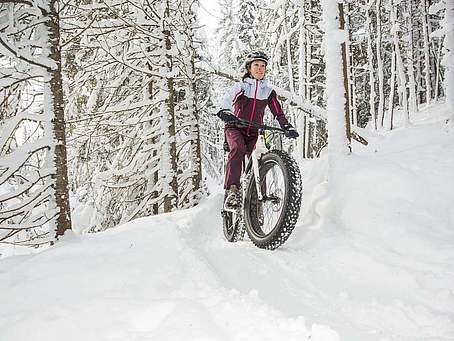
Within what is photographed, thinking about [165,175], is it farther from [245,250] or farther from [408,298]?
[408,298]

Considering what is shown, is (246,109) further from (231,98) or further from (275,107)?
(275,107)

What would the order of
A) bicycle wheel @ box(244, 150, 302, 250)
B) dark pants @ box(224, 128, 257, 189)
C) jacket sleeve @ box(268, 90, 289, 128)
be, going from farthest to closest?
jacket sleeve @ box(268, 90, 289, 128) → dark pants @ box(224, 128, 257, 189) → bicycle wheel @ box(244, 150, 302, 250)

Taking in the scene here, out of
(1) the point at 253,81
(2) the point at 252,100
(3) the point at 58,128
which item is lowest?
(3) the point at 58,128

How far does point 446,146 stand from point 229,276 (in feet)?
15.2

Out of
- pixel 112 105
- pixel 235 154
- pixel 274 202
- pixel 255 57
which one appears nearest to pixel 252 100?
pixel 255 57

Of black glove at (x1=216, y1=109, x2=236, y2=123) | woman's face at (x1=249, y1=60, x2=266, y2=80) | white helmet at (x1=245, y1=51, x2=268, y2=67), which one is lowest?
black glove at (x1=216, y1=109, x2=236, y2=123)

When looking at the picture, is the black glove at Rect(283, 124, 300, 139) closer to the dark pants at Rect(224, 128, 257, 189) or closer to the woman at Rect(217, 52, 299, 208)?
the woman at Rect(217, 52, 299, 208)

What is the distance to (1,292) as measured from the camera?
9.52 ft

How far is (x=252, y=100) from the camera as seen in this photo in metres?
5.66

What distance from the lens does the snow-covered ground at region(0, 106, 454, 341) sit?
2.34 meters

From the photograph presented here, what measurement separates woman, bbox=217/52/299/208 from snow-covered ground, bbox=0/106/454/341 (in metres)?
0.97

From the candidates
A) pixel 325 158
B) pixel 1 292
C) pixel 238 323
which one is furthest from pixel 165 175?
pixel 238 323

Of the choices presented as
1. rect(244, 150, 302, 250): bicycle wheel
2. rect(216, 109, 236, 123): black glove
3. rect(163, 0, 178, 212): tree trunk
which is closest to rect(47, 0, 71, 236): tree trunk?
rect(216, 109, 236, 123): black glove

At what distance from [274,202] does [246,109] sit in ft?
5.06
